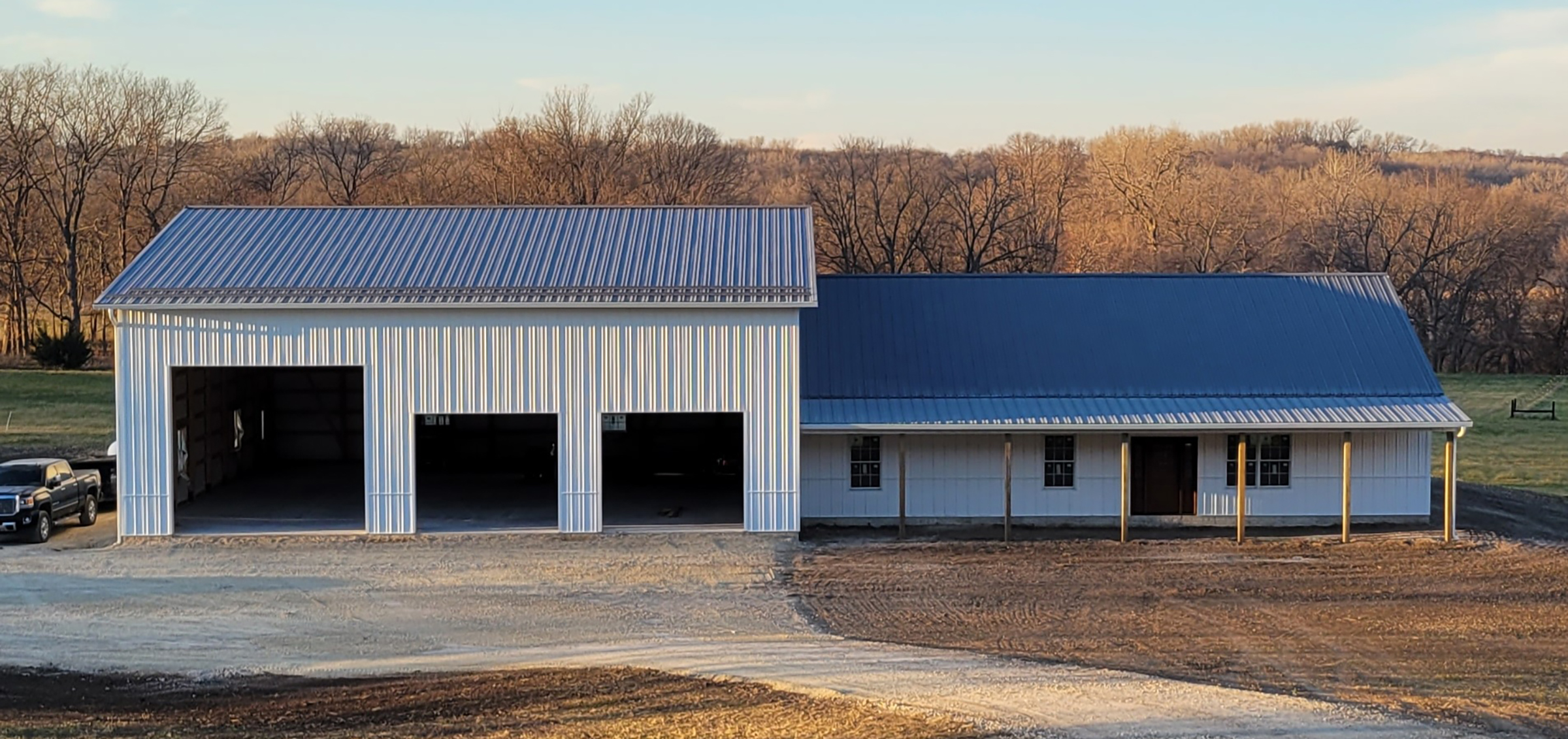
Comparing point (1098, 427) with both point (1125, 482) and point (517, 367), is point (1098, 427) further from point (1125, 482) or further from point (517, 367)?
point (517, 367)

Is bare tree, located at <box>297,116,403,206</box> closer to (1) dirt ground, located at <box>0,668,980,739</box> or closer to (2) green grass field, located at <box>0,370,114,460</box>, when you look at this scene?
(2) green grass field, located at <box>0,370,114,460</box>

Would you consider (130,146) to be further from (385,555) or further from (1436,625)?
(1436,625)

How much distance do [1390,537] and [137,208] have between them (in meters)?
61.4

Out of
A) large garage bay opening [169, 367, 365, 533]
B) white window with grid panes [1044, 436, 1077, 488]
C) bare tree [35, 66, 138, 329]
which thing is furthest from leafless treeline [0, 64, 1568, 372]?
white window with grid panes [1044, 436, 1077, 488]

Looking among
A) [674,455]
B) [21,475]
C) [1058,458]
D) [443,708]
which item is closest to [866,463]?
[1058,458]

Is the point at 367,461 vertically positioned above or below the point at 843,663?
above

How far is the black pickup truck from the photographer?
24.6m

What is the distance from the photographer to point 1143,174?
79000 mm

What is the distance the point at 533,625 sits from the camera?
1839 cm

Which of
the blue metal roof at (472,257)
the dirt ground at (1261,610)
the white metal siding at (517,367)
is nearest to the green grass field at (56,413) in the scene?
the blue metal roof at (472,257)

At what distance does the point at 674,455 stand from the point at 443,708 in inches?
850

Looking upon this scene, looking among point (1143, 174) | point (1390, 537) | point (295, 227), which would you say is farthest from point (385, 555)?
point (1143, 174)

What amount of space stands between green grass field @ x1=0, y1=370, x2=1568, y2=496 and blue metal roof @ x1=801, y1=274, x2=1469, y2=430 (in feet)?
29.5

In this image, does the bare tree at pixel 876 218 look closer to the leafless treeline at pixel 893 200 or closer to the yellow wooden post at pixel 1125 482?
the leafless treeline at pixel 893 200
